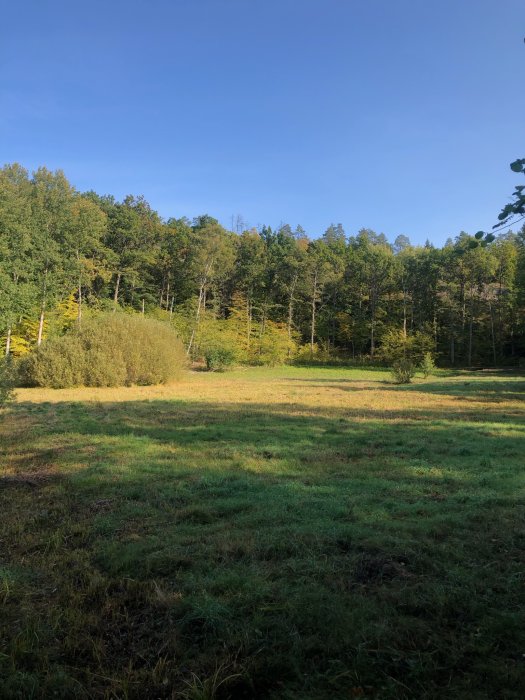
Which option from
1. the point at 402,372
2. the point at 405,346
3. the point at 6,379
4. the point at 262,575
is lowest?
the point at 262,575

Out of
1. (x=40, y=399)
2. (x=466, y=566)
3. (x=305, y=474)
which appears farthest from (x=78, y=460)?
(x=40, y=399)

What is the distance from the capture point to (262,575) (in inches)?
132

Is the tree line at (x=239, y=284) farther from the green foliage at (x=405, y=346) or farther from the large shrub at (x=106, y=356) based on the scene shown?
the large shrub at (x=106, y=356)

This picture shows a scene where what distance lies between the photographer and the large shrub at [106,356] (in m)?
23.7

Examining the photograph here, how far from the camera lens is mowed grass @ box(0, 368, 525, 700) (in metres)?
2.38

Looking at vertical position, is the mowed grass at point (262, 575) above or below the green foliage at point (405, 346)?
below

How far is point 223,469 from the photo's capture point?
6.68 m

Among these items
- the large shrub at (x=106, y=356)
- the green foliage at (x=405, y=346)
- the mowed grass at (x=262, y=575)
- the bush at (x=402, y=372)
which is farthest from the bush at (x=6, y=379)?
the green foliage at (x=405, y=346)

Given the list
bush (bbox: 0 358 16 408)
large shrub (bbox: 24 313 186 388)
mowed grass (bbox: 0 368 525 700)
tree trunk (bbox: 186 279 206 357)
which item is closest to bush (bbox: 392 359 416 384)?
large shrub (bbox: 24 313 186 388)

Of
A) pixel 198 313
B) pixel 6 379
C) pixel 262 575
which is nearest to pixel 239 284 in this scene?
pixel 198 313

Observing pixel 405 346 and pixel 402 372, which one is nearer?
pixel 402 372

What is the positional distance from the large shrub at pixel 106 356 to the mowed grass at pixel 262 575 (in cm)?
1683

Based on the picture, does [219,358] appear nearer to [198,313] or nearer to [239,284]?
[198,313]

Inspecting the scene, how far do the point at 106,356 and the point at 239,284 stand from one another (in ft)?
119
